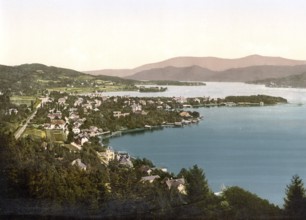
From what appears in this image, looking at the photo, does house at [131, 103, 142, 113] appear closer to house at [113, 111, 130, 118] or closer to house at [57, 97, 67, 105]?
house at [113, 111, 130, 118]

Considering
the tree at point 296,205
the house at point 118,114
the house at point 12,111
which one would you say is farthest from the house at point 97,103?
the tree at point 296,205

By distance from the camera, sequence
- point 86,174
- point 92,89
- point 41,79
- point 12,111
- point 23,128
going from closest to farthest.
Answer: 1. point 86,174
2. point 23,128
3. point 12,111
4. point 41,79
5. point 92,89

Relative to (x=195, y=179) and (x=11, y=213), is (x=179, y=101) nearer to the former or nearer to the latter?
(x=195, y=179)

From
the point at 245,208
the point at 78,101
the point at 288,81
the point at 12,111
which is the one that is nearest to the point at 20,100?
the point at 12,111

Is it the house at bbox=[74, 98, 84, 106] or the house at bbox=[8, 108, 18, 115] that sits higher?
the house at bbox=[8, 108, 18, 115]

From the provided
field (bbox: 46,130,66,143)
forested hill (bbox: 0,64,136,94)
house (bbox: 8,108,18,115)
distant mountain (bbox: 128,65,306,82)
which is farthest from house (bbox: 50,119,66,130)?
distant mountain (bbox: 128,65,306,82)

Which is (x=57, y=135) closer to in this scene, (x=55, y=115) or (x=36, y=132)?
(x=36, y=132)
